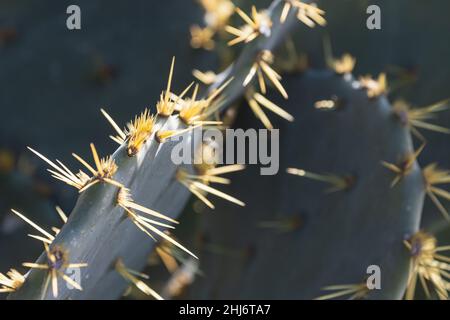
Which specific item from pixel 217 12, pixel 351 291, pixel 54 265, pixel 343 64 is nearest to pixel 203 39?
pixel 217 12

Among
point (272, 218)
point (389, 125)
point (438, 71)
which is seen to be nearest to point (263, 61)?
point (389, 125)

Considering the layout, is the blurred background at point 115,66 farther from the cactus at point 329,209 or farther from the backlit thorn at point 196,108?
the backlit thorn at point 196,108

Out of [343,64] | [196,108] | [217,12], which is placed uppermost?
[217,12]

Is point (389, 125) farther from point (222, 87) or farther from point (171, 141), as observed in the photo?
point (171, 141)

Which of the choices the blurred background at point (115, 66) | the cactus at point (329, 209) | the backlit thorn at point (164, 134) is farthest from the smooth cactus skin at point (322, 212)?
the backlit thorn at point (164, 134)

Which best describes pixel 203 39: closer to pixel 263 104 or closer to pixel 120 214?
pixel 263 104

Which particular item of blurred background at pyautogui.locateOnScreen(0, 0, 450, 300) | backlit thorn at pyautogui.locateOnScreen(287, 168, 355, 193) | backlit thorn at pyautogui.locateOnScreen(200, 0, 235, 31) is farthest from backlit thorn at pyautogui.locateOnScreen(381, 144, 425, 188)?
backlit thorn at pyautogui.locateOnScreen(200, 0, 235, 31)
